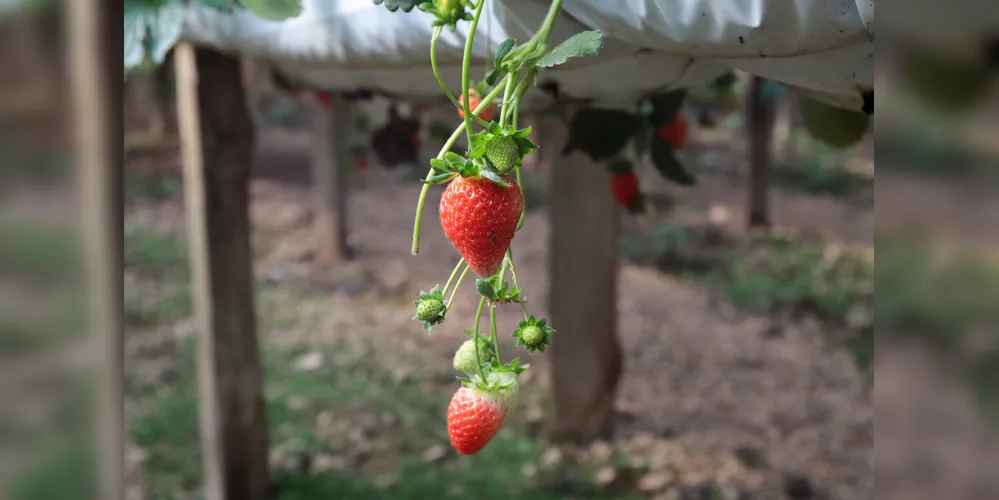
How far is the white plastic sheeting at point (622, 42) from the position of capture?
0.52 metres

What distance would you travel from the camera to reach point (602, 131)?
1021 millimetres

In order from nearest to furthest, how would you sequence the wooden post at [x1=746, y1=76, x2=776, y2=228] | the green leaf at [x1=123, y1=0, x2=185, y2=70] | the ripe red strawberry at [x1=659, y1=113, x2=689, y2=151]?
the green leaf at [x1=123, y1=0, x2=185, y2=70] → the ripe red strawberry at [x1=659, y1=113, x2=689, y2=151] → the wooden post at [x1=746, y1=76, x2=776, y2=228]

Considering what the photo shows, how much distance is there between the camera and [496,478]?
6.84 ft

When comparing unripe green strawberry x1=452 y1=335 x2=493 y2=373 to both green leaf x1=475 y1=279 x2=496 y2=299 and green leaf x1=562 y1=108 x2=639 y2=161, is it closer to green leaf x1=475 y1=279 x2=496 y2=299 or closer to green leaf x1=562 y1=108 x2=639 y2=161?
green leaf x1=475 y1=279 x2=496 y2=299

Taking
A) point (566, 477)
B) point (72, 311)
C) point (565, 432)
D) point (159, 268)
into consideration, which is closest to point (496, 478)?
point (566, 477)

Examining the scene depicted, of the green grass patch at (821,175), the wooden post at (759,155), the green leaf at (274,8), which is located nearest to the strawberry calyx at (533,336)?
the green leaf at (274,8)

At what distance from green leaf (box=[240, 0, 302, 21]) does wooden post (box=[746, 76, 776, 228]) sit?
12.8 ft

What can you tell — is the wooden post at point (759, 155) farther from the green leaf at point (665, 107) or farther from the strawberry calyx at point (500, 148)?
the strawberry calyx at point (500, 148)

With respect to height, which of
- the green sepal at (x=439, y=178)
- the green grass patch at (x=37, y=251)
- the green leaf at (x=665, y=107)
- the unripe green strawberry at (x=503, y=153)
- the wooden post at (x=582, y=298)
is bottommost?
the wooden post at (x=582, y=298)

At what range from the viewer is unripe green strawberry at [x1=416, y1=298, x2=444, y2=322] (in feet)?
1.58

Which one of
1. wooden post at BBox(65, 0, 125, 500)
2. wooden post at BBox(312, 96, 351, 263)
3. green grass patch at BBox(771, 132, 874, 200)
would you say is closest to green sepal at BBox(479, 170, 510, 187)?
wooden post at BBox(65, 0, 125, 500)

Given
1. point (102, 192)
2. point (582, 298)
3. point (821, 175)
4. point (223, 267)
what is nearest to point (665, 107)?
point (102, 192)

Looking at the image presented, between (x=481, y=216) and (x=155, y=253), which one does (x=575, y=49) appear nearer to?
(x=481, y=216)

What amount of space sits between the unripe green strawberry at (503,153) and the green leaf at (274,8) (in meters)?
0.40
